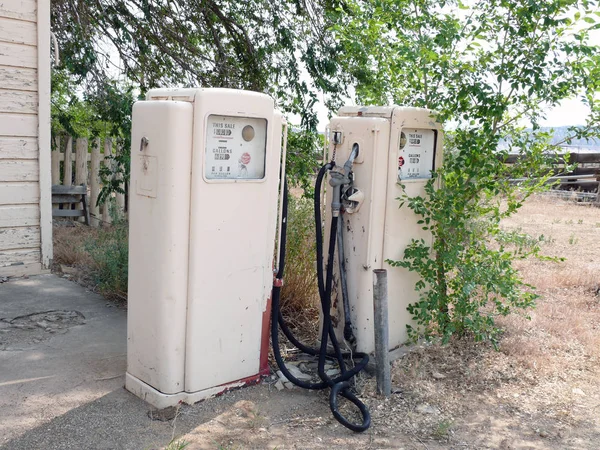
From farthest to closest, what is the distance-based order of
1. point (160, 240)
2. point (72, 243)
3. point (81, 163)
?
point (81, 163)
point (72, 243)
point (160, 240)

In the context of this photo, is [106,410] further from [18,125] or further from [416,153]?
[18,125]

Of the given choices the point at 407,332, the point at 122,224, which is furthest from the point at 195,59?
the point at 407,332

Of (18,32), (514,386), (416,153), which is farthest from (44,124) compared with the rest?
(514,386)

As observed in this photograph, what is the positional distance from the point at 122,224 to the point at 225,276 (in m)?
3.96

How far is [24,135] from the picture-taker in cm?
620

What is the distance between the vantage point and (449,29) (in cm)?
456

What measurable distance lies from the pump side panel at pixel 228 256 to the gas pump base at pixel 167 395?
0.11 feet

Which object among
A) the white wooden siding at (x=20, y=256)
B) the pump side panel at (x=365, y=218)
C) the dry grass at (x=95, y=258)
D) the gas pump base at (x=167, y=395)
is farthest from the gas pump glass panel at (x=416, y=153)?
the white wooden siding at (x=20, y=256)

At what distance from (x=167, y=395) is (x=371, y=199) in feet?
5.58

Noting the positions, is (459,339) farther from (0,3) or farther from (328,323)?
(0,3)

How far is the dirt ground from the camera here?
Result: 354 centimetres

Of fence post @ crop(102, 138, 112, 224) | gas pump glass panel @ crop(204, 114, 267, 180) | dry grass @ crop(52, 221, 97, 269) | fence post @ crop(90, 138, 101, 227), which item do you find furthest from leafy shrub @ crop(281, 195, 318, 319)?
fence post @ crop(90, 138, 101, 227)

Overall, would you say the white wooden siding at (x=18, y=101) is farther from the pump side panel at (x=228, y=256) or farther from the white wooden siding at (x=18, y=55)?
the pump side panel at (x=228, y=256)

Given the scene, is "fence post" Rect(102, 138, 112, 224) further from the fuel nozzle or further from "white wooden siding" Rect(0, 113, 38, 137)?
the fuel nozzle
